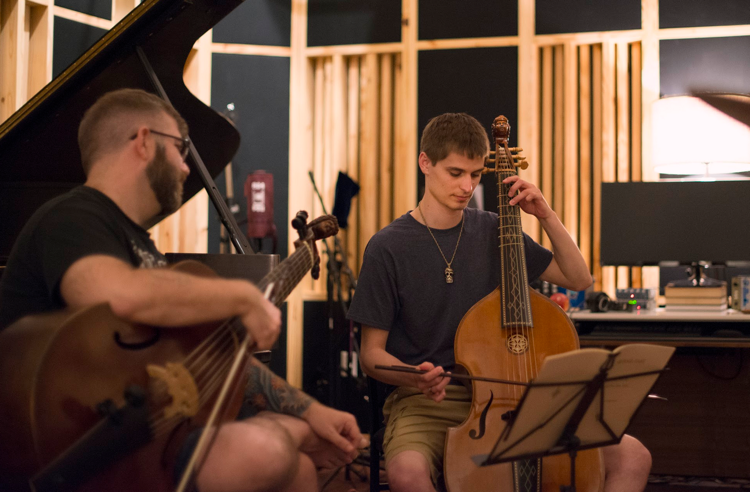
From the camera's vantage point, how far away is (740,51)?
13.7 feet

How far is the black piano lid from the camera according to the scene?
7.28 ft

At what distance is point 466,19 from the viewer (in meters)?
4.65

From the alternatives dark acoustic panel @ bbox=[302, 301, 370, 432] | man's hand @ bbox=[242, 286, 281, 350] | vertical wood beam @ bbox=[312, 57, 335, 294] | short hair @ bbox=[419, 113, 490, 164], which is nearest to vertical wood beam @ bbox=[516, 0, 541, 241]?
vertical wood beam @ bbox=[312, 57, 335, 294]

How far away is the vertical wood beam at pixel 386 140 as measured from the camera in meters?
4.80

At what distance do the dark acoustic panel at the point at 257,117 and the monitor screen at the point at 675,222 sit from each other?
7.96 feet

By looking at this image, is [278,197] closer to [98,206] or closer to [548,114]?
[548,114]

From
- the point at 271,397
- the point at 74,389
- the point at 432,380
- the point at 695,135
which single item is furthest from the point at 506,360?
the point at 695,135

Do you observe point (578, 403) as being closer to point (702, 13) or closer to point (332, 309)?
point (332, 309)

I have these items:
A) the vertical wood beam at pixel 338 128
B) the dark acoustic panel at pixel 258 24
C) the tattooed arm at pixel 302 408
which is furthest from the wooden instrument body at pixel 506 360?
the dark acoustic panel at pixel 258 24

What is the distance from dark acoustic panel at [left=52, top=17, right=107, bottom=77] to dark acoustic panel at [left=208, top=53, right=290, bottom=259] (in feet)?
3.01

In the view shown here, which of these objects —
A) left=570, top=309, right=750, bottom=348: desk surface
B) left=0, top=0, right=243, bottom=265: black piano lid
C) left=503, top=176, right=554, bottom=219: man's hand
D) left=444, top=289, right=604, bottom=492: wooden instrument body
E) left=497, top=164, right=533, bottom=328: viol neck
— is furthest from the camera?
left=570, top=309, right=750, bottom=348: desk surface

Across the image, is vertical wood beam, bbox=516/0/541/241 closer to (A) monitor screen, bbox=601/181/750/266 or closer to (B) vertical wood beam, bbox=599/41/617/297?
(B) vertical wood beam, bbox=599/41/617/297

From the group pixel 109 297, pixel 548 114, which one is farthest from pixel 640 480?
pixel 548 114

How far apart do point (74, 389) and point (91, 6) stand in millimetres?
3834
